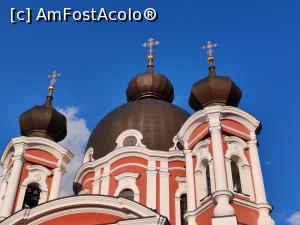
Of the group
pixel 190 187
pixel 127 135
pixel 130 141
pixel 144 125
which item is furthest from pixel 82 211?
pixel 144 125

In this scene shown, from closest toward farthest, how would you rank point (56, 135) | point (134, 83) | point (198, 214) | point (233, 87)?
point (198, 214) → point (233, 87) → point (56, 135) → point (134, 83)

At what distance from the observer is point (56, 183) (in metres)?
19.0

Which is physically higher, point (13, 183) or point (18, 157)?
point (18, 157)

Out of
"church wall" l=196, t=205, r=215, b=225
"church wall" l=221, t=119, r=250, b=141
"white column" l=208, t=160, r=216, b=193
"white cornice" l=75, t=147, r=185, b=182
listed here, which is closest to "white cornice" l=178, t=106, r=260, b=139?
"church wall" l=221, t=119, r=250, b=141

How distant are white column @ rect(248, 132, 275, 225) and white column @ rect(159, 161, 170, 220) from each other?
431 centimetres

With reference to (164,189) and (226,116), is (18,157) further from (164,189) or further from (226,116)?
(226,116)

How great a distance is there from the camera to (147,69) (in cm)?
2586

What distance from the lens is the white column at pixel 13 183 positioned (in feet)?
56.8

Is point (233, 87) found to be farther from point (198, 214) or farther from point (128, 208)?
point (128, 208)

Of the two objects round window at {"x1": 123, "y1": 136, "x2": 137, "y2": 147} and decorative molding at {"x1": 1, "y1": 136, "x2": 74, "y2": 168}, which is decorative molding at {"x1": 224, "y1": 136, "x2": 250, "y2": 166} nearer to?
round window at {"x1": 123, "y1": 136, "x2": 137, "y2": 147}

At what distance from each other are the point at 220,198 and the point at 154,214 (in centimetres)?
200

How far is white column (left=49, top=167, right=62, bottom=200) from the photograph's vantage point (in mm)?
18688

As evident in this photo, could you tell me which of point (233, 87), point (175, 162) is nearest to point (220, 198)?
point (233, 87)

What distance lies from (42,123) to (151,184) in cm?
498
